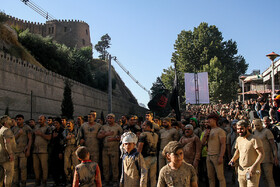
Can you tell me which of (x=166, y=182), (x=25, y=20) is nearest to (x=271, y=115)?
(x=166, y=182)

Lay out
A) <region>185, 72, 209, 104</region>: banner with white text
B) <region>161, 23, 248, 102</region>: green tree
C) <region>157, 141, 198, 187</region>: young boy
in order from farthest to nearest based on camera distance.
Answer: <region>161, 23, 248, 102</region>: green tree
<region>185, 72, 209, 104</region>: banner with white text
<region>157, 141, 198, 187</region>: young boy

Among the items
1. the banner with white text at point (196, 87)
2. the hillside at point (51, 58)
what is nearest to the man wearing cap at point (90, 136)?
the banner with white text at point (196, 87)

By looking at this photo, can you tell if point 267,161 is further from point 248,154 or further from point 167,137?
point 167,137

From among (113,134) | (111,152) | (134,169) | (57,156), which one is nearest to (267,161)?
(134,169)

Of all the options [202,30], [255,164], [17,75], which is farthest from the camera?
[202,30]

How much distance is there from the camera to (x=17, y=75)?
19.7 meters

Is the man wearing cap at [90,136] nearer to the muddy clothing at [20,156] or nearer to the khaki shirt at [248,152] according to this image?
the muddy clothing at [20,156]

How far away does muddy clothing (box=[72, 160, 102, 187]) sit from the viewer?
4.11 meters

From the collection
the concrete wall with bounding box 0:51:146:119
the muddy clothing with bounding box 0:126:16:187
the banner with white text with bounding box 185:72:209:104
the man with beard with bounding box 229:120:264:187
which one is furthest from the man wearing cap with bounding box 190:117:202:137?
the concrete wall with bounding box 0:51:146:119

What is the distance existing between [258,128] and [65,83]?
21.8 meters

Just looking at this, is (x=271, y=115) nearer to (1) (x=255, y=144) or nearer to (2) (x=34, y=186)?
(1) (x=255, y=144)

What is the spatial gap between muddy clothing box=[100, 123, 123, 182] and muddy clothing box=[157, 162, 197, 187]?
474 centimetres

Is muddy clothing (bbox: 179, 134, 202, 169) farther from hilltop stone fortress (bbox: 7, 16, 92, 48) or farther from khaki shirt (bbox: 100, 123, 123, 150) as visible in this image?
hilltop stone fortress (bbox: 7, 16, 92, 48)

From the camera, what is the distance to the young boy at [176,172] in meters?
3.26
